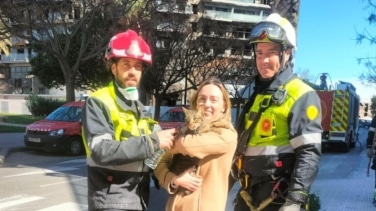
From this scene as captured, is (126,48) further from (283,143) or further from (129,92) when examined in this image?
(283,143)

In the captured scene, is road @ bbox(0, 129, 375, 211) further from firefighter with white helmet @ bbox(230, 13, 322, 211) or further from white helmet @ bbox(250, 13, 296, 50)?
white helmet @ bbox(250, 13, 296, 50)

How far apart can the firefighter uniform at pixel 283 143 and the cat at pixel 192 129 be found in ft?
1.05

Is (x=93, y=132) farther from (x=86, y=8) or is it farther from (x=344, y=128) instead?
(x=344, y=128)

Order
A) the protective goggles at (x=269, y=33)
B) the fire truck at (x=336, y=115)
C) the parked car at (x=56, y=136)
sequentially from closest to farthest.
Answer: the protective goggles at (x=269, y=33)
the parked car at (x=56, y=136)
the fire truck at (x=336, y=115)

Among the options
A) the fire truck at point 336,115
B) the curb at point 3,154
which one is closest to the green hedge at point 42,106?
the curb at point 3,154

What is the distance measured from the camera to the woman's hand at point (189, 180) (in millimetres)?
2484

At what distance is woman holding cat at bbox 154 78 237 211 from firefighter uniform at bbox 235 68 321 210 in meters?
0.29

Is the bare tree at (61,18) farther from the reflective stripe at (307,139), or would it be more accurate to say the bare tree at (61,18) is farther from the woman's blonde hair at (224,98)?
the reflective stripe at (307,139)

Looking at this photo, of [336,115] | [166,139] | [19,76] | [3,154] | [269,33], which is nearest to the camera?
[166,139]

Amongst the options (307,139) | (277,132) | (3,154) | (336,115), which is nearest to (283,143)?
(277,132)

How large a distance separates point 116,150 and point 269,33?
48.2 inches

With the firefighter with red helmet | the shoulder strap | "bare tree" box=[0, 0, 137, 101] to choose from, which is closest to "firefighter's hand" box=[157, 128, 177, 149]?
the firefighter with red helmet

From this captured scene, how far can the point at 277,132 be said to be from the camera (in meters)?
2.70

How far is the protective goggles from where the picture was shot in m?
2.75
